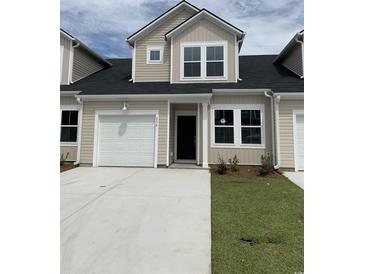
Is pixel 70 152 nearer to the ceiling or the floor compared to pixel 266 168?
nearer to the ceiling

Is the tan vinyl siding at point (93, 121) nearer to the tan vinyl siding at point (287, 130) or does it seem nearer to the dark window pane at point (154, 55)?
the dark window pane at point (154, 55)

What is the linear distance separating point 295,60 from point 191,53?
18.5 ft

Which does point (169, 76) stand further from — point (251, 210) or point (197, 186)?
point (251, 210)

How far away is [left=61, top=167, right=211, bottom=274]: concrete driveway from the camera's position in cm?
286

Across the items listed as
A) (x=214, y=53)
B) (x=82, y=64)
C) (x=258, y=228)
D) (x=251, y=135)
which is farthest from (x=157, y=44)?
(x=258, y=228)

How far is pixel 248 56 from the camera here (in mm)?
15438

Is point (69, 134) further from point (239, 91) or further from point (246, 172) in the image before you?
point (246, 172)

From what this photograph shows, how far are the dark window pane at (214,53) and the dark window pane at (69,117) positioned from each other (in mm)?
6853

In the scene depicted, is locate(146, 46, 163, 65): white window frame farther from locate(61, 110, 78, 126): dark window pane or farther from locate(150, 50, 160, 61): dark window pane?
locate(61, 110, 78, 126): dark window pane

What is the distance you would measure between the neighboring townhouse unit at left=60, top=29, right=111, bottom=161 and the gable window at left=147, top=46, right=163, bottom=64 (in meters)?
4.01

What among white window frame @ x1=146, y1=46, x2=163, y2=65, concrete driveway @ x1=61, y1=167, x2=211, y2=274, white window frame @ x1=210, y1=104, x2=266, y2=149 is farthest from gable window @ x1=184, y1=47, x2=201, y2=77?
concrete driveway @ x1=61, y1=167, x2=211, y2=274

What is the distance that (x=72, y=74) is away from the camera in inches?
494
